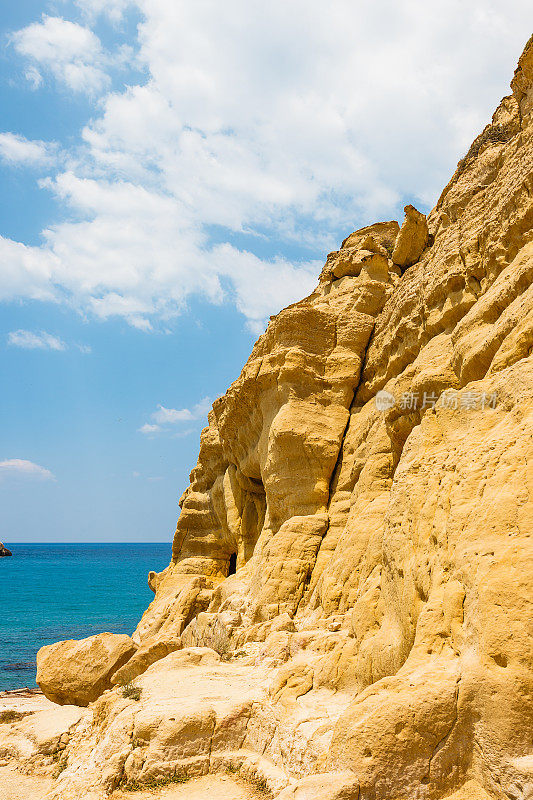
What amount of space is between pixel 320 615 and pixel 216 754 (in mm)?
4156

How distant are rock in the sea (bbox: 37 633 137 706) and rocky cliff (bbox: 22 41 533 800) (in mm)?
447

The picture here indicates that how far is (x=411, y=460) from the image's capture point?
8859 millimetres

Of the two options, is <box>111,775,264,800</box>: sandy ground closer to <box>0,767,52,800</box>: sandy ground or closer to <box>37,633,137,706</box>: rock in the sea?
<box>0,767,52,800</box>: sandy ground

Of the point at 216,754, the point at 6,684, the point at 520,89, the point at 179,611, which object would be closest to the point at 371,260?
the point at 520,89

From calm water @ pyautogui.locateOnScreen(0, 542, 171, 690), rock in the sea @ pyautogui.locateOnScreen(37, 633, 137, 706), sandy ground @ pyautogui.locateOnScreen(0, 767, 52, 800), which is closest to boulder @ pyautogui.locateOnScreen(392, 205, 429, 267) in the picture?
rock in the sea @ pyautogui.locateOnScreen(37, 633, 137, 706)

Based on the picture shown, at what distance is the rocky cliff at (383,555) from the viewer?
531 cm

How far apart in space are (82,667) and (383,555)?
410 inches

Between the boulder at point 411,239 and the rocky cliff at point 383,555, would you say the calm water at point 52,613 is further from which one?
the boulder at point 411,239

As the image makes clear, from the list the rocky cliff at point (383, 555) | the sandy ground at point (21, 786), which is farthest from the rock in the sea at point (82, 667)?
the sandy ground at point (21, 786)

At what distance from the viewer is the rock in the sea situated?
49.1ft

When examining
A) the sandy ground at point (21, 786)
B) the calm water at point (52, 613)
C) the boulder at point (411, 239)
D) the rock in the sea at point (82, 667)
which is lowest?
the calm water at point (52, 613)

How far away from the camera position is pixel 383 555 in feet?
28.4

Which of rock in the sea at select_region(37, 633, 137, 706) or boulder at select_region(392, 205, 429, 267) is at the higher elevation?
boulder at select_region(392, 205, 429, 267)

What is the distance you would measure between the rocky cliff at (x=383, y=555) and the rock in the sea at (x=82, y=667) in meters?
0.45
